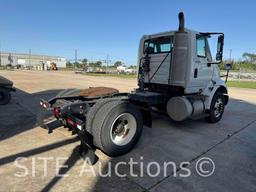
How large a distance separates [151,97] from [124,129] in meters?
1.30

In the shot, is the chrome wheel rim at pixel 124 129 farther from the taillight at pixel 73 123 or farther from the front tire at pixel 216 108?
the front tire at pixel 216 108

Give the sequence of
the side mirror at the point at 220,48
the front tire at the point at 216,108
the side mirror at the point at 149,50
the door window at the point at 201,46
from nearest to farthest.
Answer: the side mirror at the point at 220,48, the door window at the point at 201,46, the side mirror at the point at 149,50, the front tire at the point at 216,108

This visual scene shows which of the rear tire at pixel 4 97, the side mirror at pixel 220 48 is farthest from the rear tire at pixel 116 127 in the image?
the rear tire at pixel 4 97

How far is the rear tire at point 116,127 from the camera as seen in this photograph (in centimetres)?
346

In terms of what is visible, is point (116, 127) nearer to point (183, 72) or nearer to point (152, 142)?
point (152, 142)

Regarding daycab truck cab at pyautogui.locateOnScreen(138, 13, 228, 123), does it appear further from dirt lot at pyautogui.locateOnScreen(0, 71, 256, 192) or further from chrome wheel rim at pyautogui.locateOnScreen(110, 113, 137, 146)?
chrome wheel rim at pyautogui.locateOnScreen(110, 113, 137, 146)

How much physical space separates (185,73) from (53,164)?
3.70 meters

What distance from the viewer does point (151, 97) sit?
4.97m

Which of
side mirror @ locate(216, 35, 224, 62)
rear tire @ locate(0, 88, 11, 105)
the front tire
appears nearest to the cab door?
side mirror @ locate(216, 35, 224, 62)

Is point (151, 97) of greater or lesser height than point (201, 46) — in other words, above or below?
below

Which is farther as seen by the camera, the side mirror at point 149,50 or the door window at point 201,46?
the side mirror at point 149,50

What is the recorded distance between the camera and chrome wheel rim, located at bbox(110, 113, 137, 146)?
3.86 m

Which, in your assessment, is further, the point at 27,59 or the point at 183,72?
the point at 27,59

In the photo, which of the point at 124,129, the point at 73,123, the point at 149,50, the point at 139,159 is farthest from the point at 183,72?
the point at 73,123
